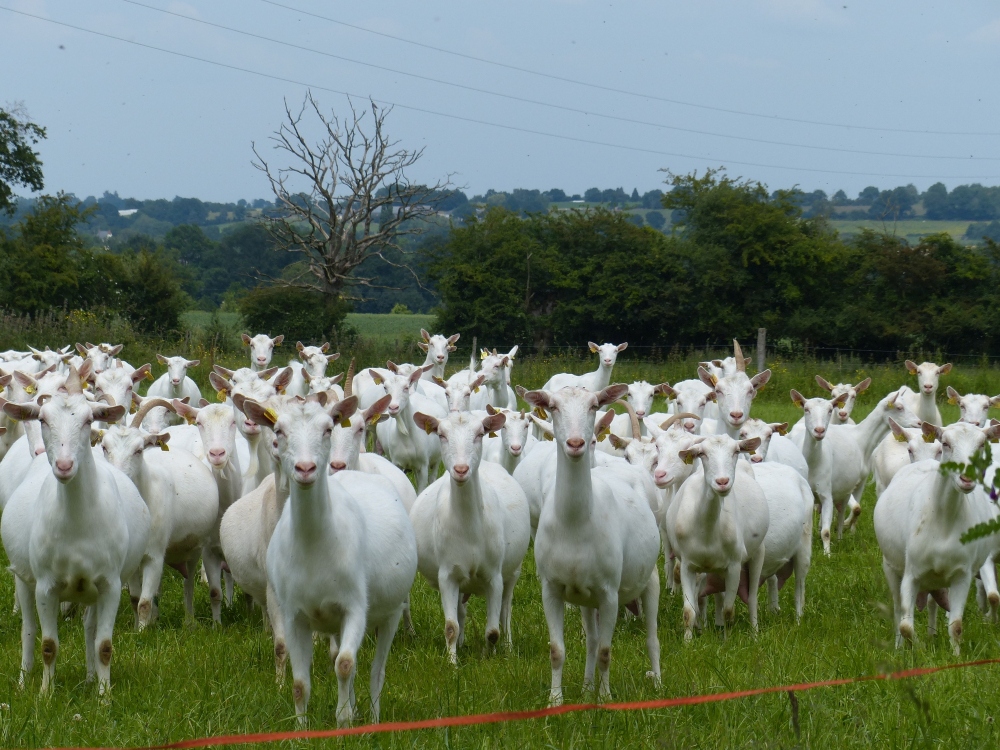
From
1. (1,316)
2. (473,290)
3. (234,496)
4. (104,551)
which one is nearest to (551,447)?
(234,496)

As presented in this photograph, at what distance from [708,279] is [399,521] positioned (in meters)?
27.2

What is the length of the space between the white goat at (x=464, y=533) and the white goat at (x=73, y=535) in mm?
1803

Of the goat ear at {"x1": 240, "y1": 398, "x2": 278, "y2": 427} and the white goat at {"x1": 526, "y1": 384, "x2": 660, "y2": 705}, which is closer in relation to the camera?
the goat ear at {"x1": 240, "y1": 398, "x2": 278, "y2": 427}

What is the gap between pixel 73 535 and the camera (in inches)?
247

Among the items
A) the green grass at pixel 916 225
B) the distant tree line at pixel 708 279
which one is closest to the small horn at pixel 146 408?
the distant tree line at pixel 708 279

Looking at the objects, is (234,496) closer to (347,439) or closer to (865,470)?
(347,439)

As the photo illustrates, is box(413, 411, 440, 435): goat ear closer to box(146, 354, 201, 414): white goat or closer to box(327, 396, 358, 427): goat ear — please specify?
box(327, 396, 358, 427): goat ear

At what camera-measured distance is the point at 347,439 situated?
7.80m

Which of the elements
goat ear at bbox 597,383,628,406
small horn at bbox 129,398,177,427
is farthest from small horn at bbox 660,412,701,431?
small horn at bbox 129,398,177,427

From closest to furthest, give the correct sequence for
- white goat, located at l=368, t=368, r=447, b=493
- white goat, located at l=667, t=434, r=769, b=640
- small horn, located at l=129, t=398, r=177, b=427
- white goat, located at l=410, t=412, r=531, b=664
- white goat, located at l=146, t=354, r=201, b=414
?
white goat, located at l=410, t=412, r=531, b=664, white goat, located at l=667, t=434, r=769, b=640, small horn, located at l=129, t=398, r=177, b=427, white goat, located at l=368, t=368, r=447, b=493, white goat, located at l=146, t=354, r=201, b=414

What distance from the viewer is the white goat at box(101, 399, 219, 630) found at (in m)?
7.98

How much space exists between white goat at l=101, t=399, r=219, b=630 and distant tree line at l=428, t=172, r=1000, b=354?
24292 millimetres

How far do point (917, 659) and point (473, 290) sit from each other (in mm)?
27179

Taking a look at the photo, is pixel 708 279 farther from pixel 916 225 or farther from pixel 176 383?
pixel 916 225
